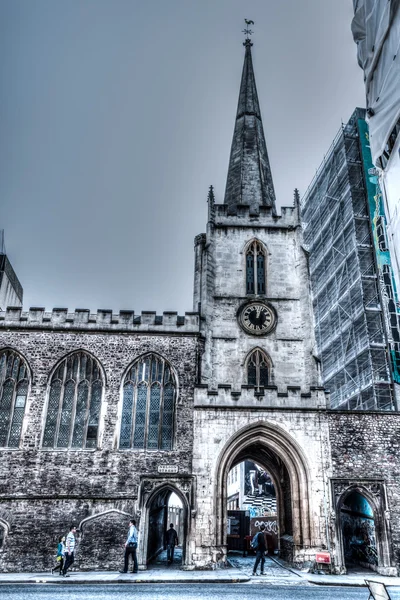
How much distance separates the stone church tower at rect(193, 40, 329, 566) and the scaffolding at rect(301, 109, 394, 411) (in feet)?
18.6

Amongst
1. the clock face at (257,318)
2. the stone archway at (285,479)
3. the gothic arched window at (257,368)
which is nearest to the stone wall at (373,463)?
the stone archway at (285,479)

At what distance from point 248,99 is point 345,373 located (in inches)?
693

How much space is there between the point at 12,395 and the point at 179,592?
10855 mm

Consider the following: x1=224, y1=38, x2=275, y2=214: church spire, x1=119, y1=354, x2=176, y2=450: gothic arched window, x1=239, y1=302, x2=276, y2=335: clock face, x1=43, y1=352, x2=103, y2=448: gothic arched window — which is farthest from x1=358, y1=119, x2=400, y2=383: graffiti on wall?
x1=43, y1=352, x2=103, y2=448: gothic arched window

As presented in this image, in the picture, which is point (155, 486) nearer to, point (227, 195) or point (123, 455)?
point (123, 455)

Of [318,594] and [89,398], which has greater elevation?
[89,398]

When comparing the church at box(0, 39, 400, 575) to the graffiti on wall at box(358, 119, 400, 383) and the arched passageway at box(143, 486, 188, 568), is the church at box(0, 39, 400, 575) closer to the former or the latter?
the arched passageway at box(143, 486, 188, 568)

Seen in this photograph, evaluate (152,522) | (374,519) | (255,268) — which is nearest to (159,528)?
(152,522)

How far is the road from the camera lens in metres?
11.5

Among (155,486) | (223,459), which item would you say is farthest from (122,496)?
(223,459)

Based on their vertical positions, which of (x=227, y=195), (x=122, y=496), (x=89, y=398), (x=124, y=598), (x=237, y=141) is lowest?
(x=124, y=598)

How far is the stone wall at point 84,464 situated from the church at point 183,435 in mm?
42

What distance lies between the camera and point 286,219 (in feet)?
82.9

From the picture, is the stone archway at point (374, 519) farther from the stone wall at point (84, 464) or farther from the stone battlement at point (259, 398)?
the stone wall at point (84, 464)
